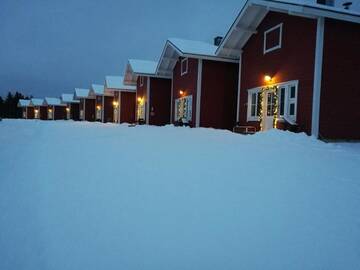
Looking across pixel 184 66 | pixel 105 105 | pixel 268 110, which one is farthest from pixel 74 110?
pixel 268 110

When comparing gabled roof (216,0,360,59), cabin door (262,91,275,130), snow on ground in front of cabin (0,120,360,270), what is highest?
gabled roof (216,0,360,59)

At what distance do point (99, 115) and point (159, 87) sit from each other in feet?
49.1

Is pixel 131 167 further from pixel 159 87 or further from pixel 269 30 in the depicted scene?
pixel 159 87

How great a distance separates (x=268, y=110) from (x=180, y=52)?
625 centimetres

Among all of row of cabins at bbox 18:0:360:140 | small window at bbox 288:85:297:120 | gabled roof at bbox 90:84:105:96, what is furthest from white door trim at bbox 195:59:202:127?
gabled roof at bbox 90:84:105:96

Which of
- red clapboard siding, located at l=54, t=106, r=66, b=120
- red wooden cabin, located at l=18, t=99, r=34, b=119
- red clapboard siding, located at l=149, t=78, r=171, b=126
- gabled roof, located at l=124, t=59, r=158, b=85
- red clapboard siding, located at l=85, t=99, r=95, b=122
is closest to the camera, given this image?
gabled roof, located at l=124, t=59, r=158, b=85

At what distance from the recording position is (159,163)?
5.20 metres

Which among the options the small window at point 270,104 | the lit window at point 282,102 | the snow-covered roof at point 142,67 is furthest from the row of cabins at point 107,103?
the lit window at point 282,102

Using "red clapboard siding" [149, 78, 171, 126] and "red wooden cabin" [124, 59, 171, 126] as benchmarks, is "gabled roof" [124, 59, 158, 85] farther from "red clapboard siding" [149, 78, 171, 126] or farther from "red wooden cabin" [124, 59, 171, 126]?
"red clapboard siding" [149, 78, 171, 126]

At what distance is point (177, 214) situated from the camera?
10.2 feet

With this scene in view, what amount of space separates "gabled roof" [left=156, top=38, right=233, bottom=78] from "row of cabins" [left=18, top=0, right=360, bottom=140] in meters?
0.06

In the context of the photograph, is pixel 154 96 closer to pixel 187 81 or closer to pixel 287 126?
pixel 187 81

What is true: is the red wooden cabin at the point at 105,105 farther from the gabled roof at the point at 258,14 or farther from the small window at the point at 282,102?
the small window at the point at 282,102

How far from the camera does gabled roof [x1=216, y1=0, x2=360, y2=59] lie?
9.58 metres
